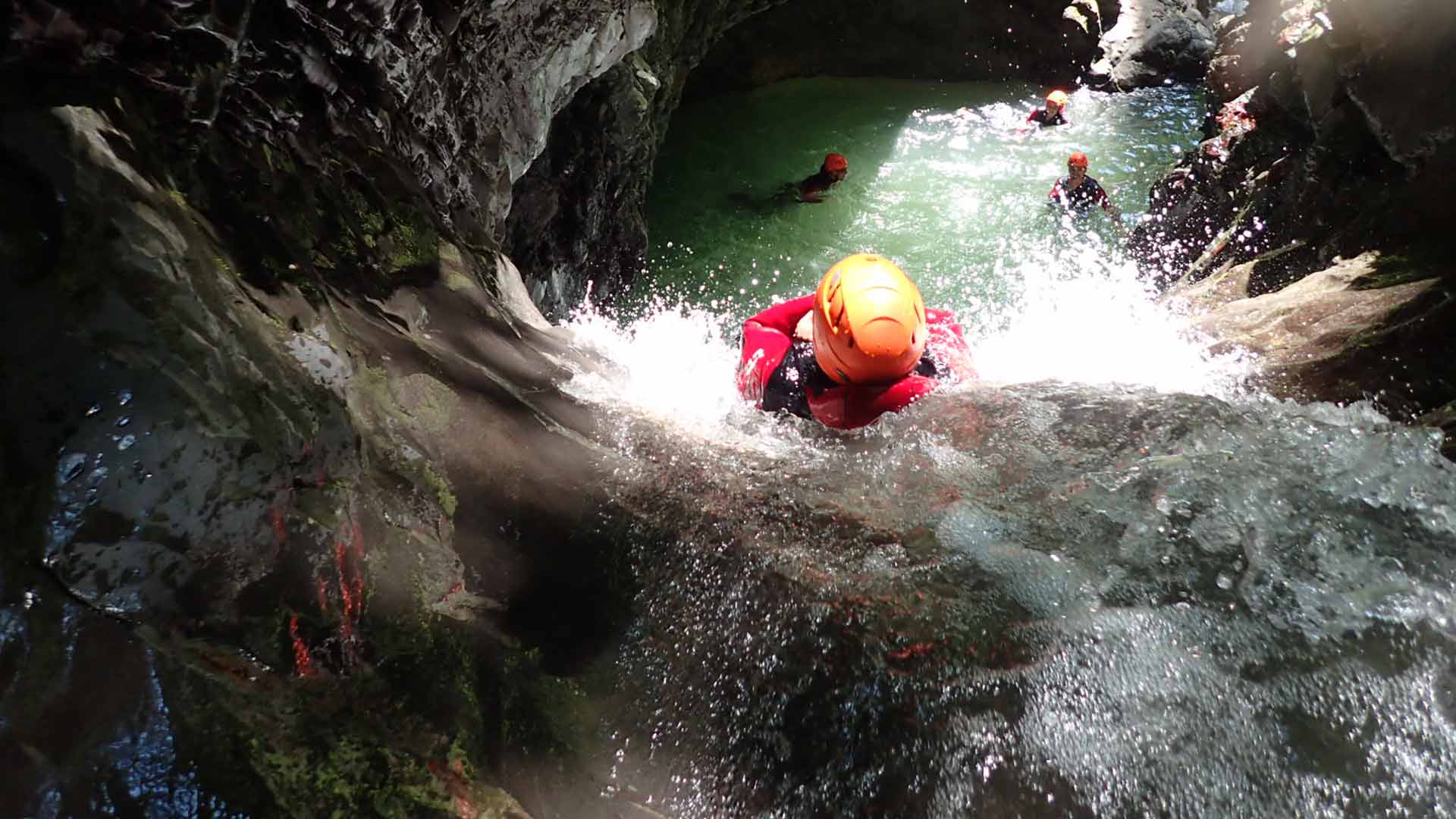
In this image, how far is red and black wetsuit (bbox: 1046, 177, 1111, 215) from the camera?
8.67 meters

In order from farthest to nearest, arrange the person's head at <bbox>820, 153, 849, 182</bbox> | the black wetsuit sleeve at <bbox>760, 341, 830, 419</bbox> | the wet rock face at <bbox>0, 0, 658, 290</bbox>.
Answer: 1. the person's head at <bbox>820, 153, 849, 182</bbox>
2. the black wetsuit sleeve at <bbox>760, 341, 830, 419</bbox>
3. the wet rock face at <bbox>0, 0, 658, 290</bbox>

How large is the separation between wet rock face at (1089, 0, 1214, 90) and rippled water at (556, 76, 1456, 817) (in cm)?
Answer: 1043

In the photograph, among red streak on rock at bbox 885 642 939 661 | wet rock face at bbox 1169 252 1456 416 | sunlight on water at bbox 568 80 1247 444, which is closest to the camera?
red streak on rock at bbox 885 642 939 661

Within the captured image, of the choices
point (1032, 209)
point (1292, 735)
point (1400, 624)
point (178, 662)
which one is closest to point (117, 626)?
point (178, 662)

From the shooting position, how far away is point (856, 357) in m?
3.96

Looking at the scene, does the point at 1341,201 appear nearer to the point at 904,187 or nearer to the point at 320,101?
the point at 904,187

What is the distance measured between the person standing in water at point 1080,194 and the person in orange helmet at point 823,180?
242 cm

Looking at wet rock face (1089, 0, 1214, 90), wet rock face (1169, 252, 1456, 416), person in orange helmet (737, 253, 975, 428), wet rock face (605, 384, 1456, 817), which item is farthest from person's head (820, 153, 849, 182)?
wet rock face (605, 384, 1456, 817)

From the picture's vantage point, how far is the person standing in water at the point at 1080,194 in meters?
8.66

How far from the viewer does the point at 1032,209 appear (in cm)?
899

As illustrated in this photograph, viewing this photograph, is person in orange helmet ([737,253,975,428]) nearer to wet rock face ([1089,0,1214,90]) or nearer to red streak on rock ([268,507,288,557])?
red streak on rock ([268,507,288,557])

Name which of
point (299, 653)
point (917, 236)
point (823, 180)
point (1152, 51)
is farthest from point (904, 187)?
point (299, 653)

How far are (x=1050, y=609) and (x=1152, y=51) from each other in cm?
1313

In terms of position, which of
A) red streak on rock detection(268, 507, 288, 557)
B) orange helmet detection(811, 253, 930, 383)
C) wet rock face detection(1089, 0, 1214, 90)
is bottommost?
wet rock face detection(1089, 0, 1214, 90)
